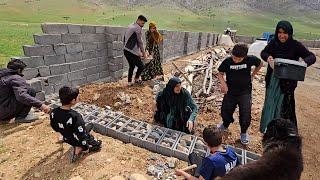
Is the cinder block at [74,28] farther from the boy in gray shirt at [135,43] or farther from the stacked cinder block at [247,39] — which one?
the stacked cinder block at [247,39]

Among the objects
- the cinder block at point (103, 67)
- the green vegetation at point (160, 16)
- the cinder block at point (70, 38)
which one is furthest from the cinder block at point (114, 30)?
the green vegetation at point (160, 16)

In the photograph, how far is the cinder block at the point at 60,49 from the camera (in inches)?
286

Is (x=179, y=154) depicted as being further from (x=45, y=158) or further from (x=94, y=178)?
(x=45, y=158)

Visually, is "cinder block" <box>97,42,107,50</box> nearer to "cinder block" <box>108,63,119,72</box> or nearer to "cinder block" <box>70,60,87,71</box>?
"cinder block" <box>108,63,119,72</box>

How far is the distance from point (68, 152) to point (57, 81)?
3.33m

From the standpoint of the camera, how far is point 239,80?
500 centimetres

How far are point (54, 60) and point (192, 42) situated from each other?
1134 centimetres

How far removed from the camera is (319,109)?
8.31m

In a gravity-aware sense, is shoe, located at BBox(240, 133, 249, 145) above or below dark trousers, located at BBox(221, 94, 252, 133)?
below

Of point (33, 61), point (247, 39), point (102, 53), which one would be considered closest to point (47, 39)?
point (33, 61)

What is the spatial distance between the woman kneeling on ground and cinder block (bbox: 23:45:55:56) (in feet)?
9.62

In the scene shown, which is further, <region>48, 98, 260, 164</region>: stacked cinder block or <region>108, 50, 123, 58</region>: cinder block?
<region>108, 50, 123, 58</region>: cinder block

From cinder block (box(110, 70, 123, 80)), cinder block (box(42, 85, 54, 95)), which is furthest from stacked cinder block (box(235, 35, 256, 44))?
cinder block (box(42, 85, 54, 95))

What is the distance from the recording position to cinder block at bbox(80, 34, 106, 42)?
26.3 ft
